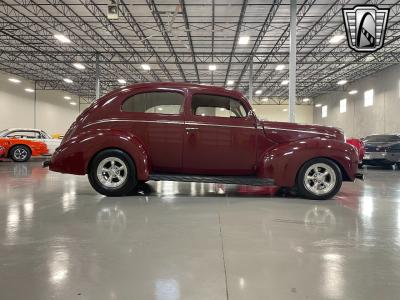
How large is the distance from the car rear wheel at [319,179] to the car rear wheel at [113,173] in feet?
8.68

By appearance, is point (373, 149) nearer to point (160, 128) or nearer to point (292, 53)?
point (292, 53)

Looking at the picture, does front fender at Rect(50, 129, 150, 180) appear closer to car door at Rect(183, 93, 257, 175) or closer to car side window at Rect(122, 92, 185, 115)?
car side window at Rect(122, 92, 185, 115)

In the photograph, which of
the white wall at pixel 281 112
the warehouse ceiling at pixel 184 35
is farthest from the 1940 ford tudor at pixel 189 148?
the white wall at pixel 281 112

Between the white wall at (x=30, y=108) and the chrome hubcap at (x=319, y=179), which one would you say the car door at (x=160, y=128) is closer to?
the chrome hubcap at (x=319, y=179)

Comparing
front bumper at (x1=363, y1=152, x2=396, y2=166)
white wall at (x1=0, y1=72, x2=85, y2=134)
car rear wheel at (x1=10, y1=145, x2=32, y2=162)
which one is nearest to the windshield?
front bumper at (x1=363, y1=152, x2=396, y2=166)

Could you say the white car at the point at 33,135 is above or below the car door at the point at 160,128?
above

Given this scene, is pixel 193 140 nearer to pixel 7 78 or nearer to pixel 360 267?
pixel 360 267

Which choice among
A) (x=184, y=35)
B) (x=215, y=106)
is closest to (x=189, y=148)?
(x=215, y=106)

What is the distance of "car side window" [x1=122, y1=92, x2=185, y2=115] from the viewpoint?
554 centimetres

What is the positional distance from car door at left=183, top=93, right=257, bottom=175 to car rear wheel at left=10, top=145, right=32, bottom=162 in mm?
11423

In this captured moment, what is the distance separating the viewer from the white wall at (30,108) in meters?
28.0

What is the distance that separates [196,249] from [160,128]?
2.86 meters

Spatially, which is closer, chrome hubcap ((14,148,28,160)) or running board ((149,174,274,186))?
running board ((149,174,274,186))

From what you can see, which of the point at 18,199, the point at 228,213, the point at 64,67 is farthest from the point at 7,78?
the point at 228,213
